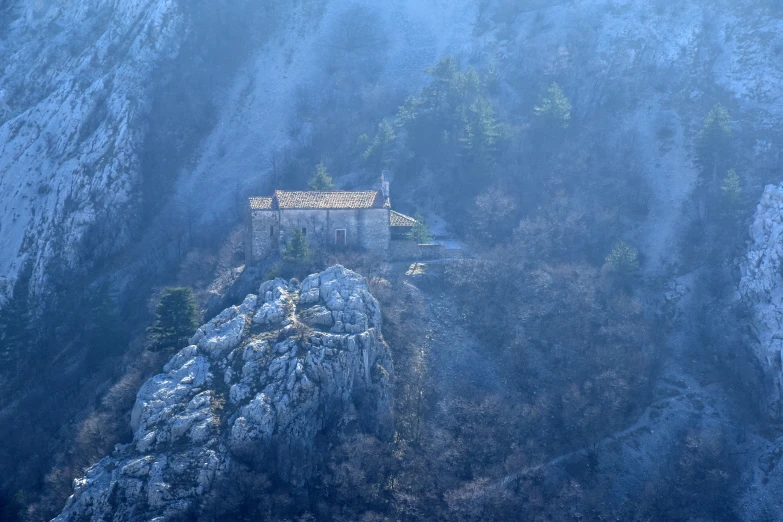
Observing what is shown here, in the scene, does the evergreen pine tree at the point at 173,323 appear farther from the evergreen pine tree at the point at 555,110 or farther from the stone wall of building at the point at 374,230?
the evergreen pine tree at the point at 555,110

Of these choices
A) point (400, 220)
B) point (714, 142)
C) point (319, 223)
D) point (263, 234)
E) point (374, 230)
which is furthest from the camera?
point (714, 142)

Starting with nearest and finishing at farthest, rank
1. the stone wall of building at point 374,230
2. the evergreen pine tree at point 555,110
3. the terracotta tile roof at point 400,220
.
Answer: the stone wall of building at point 374,230
the terracotta tile roof at point 400,220
the evergreen pine tree at point 555,110

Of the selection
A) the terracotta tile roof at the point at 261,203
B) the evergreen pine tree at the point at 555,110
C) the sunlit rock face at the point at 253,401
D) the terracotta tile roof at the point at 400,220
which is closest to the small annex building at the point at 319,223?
the terracotta tile roof at the point at 261,203

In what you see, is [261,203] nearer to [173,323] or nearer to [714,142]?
[173,323]

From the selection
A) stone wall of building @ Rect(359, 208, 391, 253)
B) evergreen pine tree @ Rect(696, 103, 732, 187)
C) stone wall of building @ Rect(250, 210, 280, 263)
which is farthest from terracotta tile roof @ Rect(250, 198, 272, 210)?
evergreen pine tree @ Rect(696, 103, 732, 187)

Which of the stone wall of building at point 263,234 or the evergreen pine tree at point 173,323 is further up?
the stone wall of building at point 263,234

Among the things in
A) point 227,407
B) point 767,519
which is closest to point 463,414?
point 227,407

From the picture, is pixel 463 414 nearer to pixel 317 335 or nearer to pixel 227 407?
pixel 317 335

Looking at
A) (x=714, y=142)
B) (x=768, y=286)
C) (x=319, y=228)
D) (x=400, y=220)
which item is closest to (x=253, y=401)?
(x=319, y=228)
